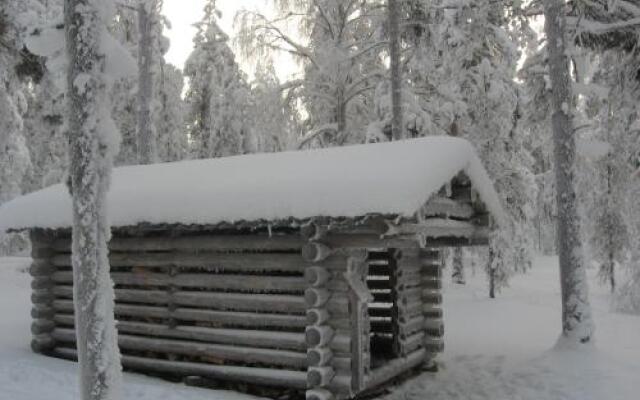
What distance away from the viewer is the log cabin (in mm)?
8406

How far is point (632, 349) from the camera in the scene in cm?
1276

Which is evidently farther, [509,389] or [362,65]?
[362,65]

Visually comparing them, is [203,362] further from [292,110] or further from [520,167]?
[520,167]

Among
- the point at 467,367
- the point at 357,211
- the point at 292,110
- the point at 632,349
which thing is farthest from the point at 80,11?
the point at 292,110

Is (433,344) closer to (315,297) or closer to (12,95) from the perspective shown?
(315,297)

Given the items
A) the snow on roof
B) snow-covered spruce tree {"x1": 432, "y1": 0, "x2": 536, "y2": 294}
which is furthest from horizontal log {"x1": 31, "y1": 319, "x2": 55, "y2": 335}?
snow-covered spruce tree {"x1": 432, "y1": 0, "x2": 536, "y2": 294}

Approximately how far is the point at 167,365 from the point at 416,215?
496 cm

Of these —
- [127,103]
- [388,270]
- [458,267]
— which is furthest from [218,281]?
[458,267]

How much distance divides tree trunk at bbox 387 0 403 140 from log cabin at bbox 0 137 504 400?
548 centimetres

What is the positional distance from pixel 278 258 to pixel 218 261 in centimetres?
113

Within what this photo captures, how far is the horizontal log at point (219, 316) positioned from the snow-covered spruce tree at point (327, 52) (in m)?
9.91

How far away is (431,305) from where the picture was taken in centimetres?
1206

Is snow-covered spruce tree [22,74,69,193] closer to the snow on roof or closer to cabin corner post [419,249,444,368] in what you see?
the snow on roof

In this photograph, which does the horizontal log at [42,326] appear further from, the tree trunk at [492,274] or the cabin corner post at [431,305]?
the tree trunk at [492,274]
